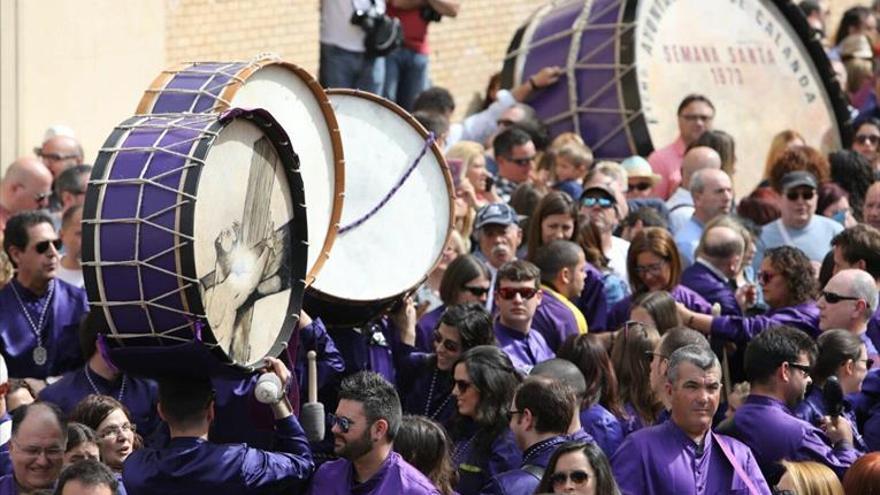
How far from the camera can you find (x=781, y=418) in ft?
27.5

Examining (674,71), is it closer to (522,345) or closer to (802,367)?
(522,345)

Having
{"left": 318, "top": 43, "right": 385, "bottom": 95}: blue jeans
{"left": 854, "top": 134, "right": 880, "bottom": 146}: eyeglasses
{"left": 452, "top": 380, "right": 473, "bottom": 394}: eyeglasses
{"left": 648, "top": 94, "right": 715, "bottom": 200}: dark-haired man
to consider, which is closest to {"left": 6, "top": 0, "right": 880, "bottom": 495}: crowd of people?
{"left": 452, "top": 380, "right": 473, "bottom": 394}: eyeglasses

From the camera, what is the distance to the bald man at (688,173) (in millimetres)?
12523

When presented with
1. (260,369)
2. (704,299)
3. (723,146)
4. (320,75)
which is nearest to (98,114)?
(320,75)

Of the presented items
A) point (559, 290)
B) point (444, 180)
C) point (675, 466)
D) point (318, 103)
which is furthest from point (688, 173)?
point (675, 466)

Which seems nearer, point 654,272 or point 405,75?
point 654,272

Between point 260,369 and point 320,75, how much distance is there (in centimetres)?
728

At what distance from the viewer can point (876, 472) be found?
7.55m

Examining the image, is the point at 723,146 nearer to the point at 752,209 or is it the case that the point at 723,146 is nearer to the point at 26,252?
the point at 752,209

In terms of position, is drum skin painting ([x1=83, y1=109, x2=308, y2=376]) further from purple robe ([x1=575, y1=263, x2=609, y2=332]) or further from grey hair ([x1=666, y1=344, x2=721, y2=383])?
purple robe ([x1=575, y1=263, x2=609, y2=332])

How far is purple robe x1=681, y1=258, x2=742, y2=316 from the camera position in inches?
420

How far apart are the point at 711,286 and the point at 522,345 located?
4.97ft

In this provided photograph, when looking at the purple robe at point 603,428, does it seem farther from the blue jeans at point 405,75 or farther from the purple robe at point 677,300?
the blue jeans at point 405,75

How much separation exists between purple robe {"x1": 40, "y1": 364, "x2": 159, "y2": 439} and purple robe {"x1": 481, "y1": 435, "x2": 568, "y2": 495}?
1628 mm
